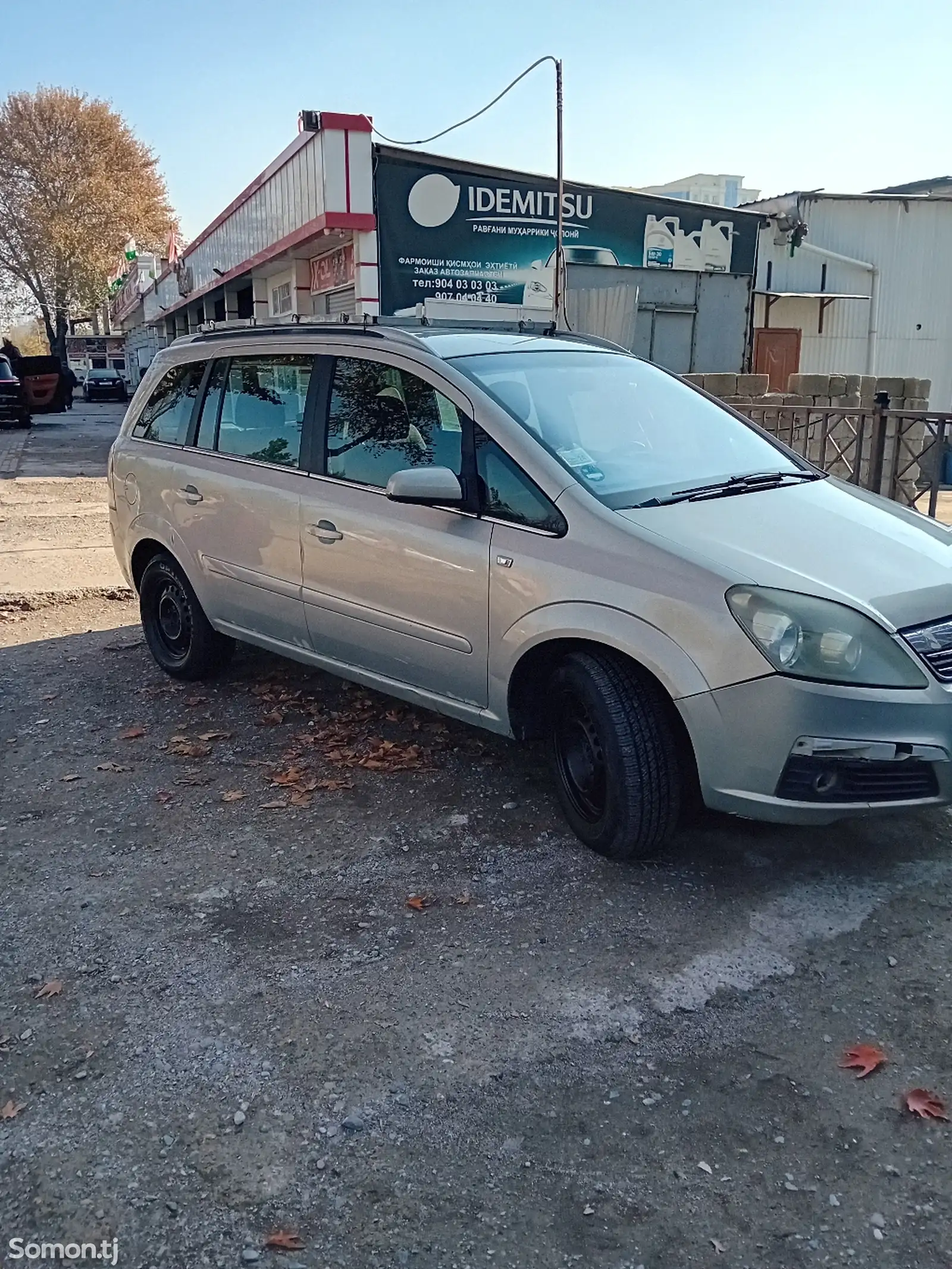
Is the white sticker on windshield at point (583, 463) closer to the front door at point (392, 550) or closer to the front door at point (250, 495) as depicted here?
the front door at point (392, 550)

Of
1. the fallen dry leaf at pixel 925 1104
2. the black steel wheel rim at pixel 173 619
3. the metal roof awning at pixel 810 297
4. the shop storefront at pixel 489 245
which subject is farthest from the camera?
the metal roof awning at pixel 810 297

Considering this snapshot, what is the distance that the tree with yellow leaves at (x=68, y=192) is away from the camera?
172 ft

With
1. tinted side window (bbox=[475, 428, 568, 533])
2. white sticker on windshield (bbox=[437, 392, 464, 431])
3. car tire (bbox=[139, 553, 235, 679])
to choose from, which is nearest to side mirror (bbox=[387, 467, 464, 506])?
tinted side window (bbox=[475, 428, 568, 533])

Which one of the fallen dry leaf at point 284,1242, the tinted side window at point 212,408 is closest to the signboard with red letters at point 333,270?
the tinted side window at point 212,408

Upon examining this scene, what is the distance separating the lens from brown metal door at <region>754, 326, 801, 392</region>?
2067 cm

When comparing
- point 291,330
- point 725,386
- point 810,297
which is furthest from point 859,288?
point 291,330

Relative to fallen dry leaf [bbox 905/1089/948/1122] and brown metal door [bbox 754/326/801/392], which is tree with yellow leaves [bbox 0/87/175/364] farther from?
fallen dry leaf [bbox 905/1089/948/1122]

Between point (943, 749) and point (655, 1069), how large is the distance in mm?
A: 1357

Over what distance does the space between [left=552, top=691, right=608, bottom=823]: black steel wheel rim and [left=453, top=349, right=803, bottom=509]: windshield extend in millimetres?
764

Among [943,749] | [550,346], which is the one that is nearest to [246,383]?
[550,346]

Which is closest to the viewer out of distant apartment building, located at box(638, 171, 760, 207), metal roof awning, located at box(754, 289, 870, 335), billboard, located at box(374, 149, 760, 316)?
billboard, located at box(374, 149, 760, 316)

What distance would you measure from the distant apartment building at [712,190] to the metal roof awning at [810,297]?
12.9 metres

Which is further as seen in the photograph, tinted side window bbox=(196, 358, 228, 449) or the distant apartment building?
the distant apartment building

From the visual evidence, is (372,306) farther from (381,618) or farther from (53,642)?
(381,618)
